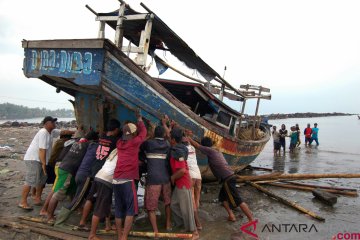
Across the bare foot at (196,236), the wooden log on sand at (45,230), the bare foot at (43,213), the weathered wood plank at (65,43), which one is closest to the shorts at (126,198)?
the wooden log on sand at (45,230)

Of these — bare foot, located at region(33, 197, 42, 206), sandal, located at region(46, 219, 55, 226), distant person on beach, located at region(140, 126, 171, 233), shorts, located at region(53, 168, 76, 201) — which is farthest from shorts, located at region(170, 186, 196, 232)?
bare foot, located at region(33, 197, 42, 206)

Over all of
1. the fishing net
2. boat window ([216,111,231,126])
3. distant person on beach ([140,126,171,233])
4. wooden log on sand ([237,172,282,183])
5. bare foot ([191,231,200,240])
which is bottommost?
bare foot ([191,231,200,240])

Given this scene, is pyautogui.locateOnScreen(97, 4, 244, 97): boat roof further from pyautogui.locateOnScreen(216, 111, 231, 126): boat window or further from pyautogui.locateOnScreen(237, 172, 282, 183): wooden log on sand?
pyautogui.locateOnScreen(237, 172, 282, 183): wooden log on sand

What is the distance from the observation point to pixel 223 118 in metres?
8.30

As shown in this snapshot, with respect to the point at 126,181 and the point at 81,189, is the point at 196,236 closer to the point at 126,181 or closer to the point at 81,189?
the point at 126,181

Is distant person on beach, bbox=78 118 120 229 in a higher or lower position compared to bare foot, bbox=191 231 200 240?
higher

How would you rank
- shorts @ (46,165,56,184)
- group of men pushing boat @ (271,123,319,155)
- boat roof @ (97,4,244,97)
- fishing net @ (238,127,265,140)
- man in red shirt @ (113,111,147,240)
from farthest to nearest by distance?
group of men pushing boat @ (271,123,319,155), fishing net @ (238,127,265,140), boat roof @ (97,4,244,97), shorts @ (46,165,56,184), man in red shirt @ (113,111,147,240)

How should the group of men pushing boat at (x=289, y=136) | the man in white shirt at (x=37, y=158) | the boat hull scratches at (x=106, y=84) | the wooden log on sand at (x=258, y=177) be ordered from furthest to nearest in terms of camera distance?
the group of men pushing boat at (x=289, y=136) < the wooden log on sand at (x=258, y=177) < the man in white shirt at (x=37, y=158) < the boat hull scratches at (x=106, y=84)

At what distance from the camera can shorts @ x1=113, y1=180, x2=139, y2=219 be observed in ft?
14.3

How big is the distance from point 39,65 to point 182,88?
3162mm

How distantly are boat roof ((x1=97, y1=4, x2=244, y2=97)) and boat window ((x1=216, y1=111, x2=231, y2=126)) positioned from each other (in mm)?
862

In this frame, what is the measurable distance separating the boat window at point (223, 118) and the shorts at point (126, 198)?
4209mm

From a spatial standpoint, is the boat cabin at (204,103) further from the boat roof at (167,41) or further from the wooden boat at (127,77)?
the boat roof at (167,41)

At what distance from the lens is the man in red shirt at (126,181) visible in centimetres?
435
